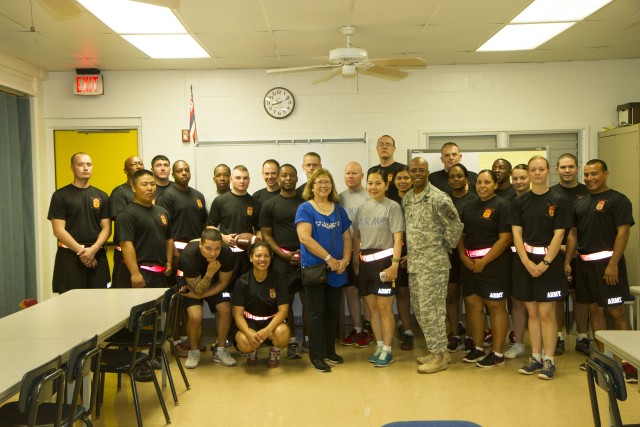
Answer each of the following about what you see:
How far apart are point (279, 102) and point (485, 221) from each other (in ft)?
10.6

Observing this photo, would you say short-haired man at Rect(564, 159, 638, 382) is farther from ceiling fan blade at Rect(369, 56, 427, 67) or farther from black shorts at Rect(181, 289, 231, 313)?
black shorts at Rect(181, 289, 231, 313)

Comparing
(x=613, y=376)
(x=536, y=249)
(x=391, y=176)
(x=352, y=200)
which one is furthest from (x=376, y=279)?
(x=613, y=376)

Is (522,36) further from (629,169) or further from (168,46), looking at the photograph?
(168,46)

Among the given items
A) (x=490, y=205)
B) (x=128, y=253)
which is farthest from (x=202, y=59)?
(x=490, y=205)

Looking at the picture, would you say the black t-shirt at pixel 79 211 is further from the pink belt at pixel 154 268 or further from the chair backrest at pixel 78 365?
→ the chair backrest at pixel 78 365

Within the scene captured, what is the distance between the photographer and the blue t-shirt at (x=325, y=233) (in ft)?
16.0

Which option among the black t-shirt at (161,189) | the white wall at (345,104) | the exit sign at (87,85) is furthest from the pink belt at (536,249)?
the exit sign at (87,85)

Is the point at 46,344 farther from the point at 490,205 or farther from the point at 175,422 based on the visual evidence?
the point at 490,205

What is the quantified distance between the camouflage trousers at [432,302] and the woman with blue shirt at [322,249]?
639 mm

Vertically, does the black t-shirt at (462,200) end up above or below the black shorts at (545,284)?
above

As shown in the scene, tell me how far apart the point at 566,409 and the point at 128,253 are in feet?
11.7

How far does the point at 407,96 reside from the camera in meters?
7.14

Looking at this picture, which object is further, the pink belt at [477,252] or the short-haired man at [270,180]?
the short-haired man at [270,180]

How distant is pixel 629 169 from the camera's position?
6402 mm
